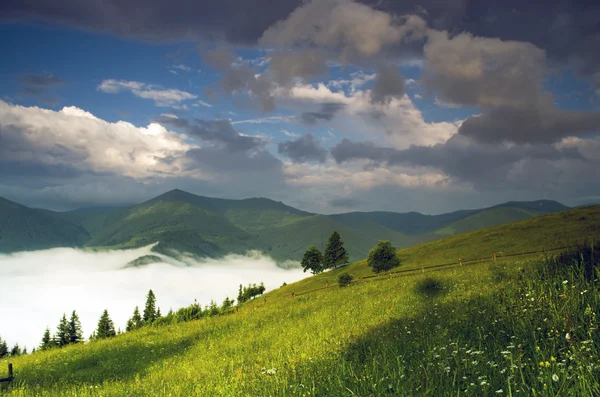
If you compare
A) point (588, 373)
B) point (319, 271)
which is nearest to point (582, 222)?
point (319, 271)

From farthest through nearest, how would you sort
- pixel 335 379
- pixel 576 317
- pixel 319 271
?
1. pixel 319 271
2. pixel 576 317
3. pixel 335 379

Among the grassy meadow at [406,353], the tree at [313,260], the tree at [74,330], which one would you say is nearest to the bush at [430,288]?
the grassy meadow at [406,353]

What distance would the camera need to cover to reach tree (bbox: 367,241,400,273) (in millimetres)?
91812

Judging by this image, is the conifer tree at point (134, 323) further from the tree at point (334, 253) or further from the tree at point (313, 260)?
the tree at point (334, 253)

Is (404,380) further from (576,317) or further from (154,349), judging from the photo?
(154,349)

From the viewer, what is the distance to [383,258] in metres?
92.4

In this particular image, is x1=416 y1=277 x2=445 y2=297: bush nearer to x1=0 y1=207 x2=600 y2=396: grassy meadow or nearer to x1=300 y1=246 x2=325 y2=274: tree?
x1=0 y1=207 x2=600 y2=396: grassy meadow

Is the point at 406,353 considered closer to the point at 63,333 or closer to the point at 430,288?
the point at 430,288

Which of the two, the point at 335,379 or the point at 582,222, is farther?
the point at 582,222

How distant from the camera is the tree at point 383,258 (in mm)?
91812

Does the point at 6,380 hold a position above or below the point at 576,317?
below

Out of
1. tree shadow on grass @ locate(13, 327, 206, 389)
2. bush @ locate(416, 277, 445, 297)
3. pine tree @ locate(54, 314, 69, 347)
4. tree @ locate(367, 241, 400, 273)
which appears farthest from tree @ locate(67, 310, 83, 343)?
bush @ locate(416, 277, 445, 297)

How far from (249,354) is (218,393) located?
27.1 feet

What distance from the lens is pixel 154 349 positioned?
2433 cm
